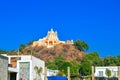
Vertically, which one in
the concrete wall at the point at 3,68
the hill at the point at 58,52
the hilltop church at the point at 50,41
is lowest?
the concrete wall at the point at 3,68

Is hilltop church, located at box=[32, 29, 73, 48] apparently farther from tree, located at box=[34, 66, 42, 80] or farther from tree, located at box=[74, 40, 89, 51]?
tree, located at box=[34, 66, 42, 80]

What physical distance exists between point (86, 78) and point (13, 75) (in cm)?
2808

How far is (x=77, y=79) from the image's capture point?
66.8 meters

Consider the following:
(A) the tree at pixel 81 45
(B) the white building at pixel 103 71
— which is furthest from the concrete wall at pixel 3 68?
(A) the tree at pixel 81 45

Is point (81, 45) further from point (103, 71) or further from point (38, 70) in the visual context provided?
point (38, 70)

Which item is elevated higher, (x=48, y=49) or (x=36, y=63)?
(x=48, y=49)

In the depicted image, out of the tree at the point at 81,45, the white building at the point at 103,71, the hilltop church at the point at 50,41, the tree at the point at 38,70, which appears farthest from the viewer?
the hilltop church at the point at 50,41

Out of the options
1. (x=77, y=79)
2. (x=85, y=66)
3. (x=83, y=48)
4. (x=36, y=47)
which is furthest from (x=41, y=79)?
(x=36, y=47)

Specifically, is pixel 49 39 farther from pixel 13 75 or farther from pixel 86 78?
pixel 13 75

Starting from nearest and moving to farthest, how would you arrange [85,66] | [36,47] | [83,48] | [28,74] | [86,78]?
[28,74]
[86,78]
[85,66]
[83,48]
[36,47]

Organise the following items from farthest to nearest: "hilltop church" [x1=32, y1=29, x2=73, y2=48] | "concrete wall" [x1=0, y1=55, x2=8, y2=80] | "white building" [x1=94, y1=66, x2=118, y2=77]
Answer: "hilltop church" [x1=32, y1=29, x2=73, y2=48]
"white building" [x1=94, y1=66, x2=118, y2=77]
"concrete wall" [x1=0, y1=55, x2=8, y2=80]

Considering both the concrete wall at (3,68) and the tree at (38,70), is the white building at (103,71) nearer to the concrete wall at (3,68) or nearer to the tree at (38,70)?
the tree at (38,70)

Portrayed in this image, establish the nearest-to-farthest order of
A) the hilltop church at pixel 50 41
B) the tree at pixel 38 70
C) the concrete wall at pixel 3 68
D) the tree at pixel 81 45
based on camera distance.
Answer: the concrete wall at pixel 3 68
the tree at pixel 38 70
the tree at pixel 81 45
the hilltop church at pixel 50 41

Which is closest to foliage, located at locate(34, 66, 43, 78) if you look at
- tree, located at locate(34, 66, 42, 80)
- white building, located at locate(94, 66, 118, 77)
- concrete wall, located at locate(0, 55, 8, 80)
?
tree, located at locate(34, 66, 42, 80)
